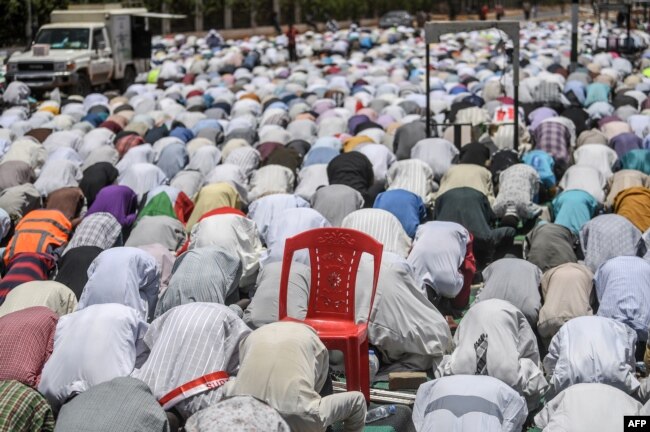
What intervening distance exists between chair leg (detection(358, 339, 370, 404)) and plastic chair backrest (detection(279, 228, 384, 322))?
0.33 metres

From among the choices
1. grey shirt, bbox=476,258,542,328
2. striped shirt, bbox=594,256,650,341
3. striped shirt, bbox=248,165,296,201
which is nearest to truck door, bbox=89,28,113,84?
striped shirt, bbox=248,165,296,201

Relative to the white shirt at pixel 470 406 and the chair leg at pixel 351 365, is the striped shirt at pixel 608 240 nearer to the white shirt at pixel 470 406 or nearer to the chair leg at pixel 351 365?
the chair leg at pixel 351 365

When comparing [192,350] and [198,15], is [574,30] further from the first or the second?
[198,15]

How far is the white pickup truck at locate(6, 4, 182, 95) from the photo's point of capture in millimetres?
21203

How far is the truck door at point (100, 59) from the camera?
872 inches

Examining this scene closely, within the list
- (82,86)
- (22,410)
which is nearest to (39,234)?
(22,410)

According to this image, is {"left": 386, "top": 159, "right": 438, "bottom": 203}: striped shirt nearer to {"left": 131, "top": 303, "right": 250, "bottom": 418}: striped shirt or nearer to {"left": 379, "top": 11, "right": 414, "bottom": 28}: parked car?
{"left": 131, "top": 303, "right": 250, "bottom": 418}: striped shirt

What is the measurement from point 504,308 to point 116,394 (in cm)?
252

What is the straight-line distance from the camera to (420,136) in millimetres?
13844

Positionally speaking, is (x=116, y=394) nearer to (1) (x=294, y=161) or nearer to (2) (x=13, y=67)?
(1) (x=294, y=161)

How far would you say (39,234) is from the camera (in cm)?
938

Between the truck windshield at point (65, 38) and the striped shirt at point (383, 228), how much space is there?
14.9 m

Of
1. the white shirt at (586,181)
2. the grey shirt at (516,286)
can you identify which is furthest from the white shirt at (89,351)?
the white shirt at (586,181)

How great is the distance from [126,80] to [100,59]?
182 centimetres
